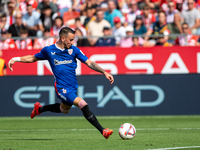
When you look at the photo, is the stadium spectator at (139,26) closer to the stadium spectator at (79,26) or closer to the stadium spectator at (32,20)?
the stadium spectator at (79,26)

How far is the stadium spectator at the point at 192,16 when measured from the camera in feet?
54.2

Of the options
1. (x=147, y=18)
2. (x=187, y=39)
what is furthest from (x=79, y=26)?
(x=187, y=39)

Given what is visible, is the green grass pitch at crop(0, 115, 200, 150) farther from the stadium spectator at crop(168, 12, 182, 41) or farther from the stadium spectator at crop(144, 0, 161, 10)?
the stadium spectator at crop(144, 0, 161, 10)

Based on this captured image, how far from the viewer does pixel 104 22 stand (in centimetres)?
1681

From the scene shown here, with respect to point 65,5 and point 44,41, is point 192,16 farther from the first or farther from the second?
point 44,41

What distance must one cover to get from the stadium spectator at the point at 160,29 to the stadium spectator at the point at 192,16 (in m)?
0.93

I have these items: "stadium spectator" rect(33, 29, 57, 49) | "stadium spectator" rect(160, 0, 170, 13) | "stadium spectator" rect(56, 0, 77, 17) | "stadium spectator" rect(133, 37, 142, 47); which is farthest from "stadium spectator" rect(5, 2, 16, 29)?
"stadium spectator" rect(160, 0, 170, 13)

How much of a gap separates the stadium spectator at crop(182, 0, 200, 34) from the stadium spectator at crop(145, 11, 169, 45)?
0.93 m

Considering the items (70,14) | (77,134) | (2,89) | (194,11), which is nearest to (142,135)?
(77,134)

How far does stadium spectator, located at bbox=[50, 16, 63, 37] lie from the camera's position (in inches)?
648

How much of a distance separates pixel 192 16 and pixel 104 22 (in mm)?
3574

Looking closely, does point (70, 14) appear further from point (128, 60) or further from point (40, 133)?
point (40, 133)

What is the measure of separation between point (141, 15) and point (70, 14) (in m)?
3.15

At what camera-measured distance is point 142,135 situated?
29.0 ft
